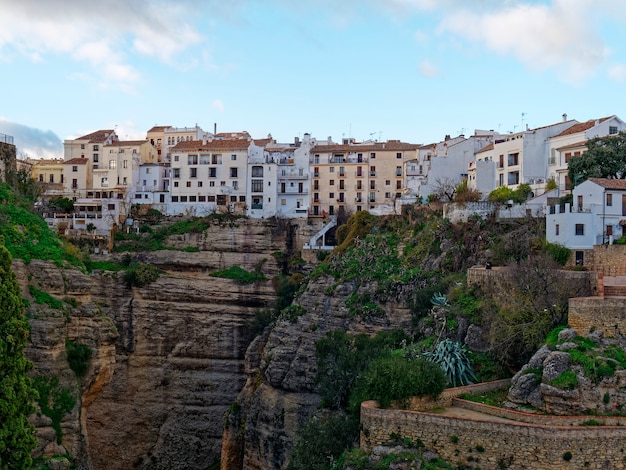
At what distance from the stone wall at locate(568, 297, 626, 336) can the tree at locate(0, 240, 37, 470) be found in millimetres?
17045

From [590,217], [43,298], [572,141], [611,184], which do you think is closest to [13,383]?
[43,298]

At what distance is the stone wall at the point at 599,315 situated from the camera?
93.1 feet

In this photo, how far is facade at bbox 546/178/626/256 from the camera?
37.6m

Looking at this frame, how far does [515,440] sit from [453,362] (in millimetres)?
6519

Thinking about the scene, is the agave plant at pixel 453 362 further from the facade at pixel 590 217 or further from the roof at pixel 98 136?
the roof at pixel 98 136

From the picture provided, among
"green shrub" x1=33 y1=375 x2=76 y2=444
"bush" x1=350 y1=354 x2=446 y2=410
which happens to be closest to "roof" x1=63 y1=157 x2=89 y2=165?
"green shrub" x1=33 y1=375 x2=76 y2=444

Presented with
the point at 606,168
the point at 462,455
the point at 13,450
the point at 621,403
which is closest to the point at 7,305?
the point at 13,450

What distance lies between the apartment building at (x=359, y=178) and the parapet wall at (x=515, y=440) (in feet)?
137

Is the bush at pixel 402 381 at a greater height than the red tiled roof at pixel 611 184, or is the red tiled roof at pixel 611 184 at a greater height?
the red tiled roof at pixel 611 184

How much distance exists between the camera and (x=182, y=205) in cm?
6762

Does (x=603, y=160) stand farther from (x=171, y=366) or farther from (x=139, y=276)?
(x=139, y=276)

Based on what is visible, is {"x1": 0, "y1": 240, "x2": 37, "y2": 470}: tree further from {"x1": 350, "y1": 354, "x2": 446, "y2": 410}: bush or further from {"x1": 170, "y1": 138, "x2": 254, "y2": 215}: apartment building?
{"x1": 170, "y1": 138, "x2": 254, "y2": 215}: apartment building

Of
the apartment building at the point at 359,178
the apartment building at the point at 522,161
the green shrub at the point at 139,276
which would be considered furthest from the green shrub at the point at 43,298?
the apartment building at the point at 359,178

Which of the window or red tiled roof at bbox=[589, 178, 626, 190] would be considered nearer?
red tiled roof at bbox=[589, 178, 626, 190]
